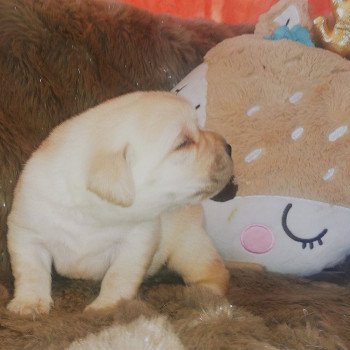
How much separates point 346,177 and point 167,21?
28.3 inches

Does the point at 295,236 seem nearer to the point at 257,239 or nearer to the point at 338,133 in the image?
the point at 257,239

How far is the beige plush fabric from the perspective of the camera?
1.52 metres

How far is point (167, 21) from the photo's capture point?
1854 mm

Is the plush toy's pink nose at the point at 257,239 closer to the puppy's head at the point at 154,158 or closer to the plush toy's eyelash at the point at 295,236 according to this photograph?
the plush toy's eyelash at the point at 295,236

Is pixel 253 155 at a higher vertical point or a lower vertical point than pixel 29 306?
higher

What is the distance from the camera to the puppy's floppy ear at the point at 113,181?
1.22 m

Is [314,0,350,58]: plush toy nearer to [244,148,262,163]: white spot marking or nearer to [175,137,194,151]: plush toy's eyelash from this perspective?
[244,148,262,163]: white spot marking

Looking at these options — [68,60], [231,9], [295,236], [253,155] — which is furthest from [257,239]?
[231,9]

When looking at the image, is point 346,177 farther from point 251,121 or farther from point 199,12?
point 199,12

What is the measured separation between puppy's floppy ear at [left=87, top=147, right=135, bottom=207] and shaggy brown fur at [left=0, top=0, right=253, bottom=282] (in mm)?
407

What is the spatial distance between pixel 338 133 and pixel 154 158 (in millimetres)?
497

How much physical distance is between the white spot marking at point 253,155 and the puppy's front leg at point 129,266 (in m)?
0.29

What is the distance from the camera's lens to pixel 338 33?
172 cm

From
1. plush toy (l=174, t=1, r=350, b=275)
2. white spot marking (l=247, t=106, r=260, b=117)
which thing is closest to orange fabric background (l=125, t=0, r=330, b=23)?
plush toy (l=174, t=1, r=350, b=275)
